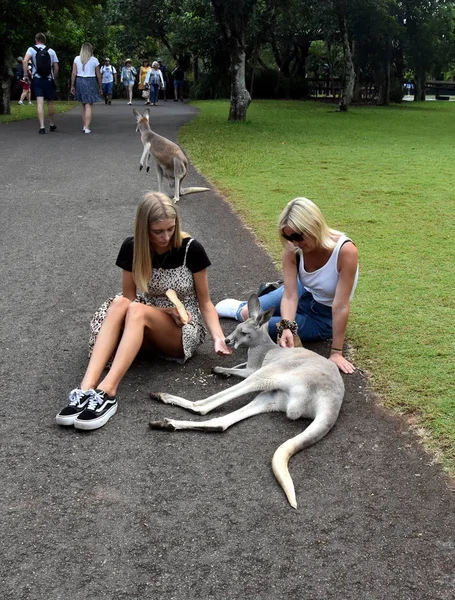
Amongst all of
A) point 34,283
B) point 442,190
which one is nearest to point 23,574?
point 34,283

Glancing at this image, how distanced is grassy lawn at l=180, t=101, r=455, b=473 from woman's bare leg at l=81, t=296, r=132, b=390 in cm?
168

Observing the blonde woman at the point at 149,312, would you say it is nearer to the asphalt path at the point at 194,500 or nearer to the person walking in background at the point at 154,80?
the asphalt path at the point at 194,500

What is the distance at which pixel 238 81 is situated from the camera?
2075 centimetres

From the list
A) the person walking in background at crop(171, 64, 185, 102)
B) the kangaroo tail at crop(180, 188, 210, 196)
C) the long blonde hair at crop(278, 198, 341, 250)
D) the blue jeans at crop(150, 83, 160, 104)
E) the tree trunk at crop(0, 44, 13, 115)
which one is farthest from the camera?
the person walking in background at crop(171, 64, 185, 102)

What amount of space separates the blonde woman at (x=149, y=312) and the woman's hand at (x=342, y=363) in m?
0.71

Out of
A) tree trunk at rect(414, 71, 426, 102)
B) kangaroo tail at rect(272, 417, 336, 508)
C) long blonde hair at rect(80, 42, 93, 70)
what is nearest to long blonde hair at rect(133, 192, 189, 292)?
kangaroo tail at rect(272, 417, 336, 508)

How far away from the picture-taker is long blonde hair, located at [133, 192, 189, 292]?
4.60m

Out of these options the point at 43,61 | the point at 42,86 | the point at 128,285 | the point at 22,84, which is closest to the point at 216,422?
the point at 128,285

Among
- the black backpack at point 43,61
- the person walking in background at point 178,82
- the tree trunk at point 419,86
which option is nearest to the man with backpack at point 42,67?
the black backpack at point 43,61

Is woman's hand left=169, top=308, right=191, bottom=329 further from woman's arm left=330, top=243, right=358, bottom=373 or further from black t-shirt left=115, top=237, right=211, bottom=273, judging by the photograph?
woman's arm left=330, top=243, right=358, bottom=373

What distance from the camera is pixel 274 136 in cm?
1894

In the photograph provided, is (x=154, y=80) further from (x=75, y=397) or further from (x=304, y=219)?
(x=75, y=397)

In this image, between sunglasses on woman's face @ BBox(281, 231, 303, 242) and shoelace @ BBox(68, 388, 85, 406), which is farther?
sunglasses on woman's face @ BBox(281, 231, 303, 242)

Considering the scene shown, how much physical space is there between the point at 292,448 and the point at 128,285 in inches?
70.8
